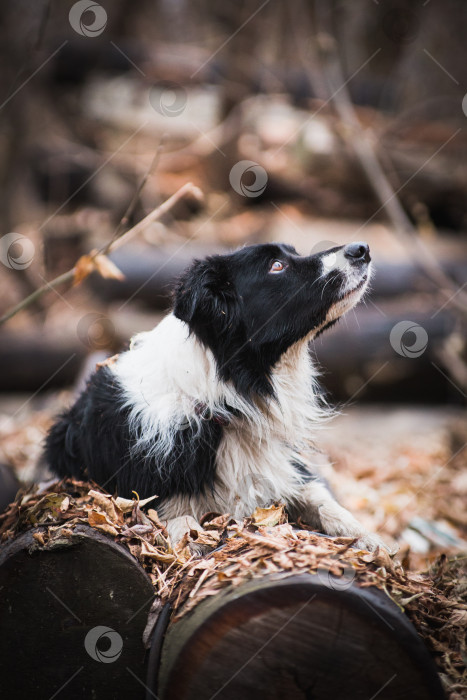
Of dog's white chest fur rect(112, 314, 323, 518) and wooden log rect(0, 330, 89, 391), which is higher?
dog's white chest fur rect(112, 314, 323, 518)

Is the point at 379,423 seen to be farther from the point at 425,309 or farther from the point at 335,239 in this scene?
the point at 335,239

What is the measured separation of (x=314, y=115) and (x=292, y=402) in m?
8.61

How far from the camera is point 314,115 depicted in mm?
10500

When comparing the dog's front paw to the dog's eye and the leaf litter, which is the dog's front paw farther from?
→ the dog's eye

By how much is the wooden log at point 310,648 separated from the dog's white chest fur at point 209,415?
914mm

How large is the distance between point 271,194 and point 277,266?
310 inches

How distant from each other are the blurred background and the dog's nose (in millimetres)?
1800

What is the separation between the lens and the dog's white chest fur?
2.77m

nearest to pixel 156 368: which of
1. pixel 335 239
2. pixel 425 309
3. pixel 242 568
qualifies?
pixel 242 568

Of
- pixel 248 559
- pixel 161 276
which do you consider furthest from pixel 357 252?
pixel 161 276

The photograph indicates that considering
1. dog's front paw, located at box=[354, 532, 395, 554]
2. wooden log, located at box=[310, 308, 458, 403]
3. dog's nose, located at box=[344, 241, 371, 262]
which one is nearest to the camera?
dog's front paw, located at box=[354, 532, 395, 554]

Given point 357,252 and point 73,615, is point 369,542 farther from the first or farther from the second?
point 357,252

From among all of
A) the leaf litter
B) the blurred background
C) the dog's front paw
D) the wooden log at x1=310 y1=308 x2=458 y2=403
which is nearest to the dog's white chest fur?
the leaf litter

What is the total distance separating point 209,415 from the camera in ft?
9.25
